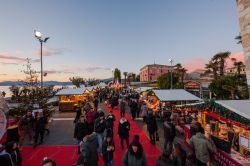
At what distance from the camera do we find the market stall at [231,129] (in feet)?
20.8

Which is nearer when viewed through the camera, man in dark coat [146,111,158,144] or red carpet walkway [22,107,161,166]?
red carpet walkway [22,107,161,166]

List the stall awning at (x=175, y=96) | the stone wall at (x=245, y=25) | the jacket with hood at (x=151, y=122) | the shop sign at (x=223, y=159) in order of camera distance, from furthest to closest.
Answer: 1. the stall awning at (x=175, y=96)
2. the jacket with hood at (x=151, y=122)
3. the shop sign at (x=223, y=159)
4. the stone wall at (x=245, y=25)

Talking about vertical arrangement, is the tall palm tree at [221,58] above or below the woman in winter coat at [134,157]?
above

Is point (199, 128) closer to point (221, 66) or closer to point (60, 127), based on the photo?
point (60, 127)

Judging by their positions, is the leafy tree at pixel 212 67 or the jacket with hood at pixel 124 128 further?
the leafy tree at pixel 212 67

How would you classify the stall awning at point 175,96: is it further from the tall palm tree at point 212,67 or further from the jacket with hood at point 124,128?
the tall palm tree at point 212,67

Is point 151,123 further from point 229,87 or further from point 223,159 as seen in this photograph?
point 229,87

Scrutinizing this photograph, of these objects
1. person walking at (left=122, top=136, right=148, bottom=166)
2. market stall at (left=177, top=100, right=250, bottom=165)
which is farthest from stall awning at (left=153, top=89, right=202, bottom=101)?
person walking at (left=122, top=136, right=148, bottom=166)

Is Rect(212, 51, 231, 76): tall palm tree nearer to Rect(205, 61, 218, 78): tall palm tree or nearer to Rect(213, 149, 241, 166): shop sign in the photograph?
Rect(205, 61, 218, 78): tall palm tree

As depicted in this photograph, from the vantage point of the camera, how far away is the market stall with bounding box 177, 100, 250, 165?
6.34 m

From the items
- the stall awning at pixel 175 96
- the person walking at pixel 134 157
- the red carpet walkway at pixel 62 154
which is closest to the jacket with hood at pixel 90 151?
the person walking at pixel 134 157

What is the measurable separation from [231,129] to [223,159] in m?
1.94

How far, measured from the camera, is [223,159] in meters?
6.70

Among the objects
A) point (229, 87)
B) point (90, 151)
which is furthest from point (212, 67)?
point (90, 151)
